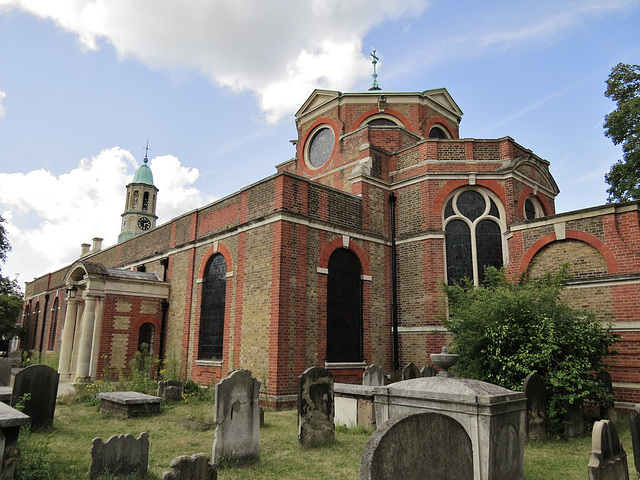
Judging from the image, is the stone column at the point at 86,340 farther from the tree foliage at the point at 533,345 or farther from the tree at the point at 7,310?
the tree at the point at 7,310

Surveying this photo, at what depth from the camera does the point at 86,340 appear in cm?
1567

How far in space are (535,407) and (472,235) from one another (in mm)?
7607

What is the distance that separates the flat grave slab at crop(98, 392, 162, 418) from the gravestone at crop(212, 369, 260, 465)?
4.63 m

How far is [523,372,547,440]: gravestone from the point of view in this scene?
824 cm

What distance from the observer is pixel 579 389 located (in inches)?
348

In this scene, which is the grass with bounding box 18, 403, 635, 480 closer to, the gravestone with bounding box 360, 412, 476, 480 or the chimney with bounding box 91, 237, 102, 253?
the gravestone with bounding box 360, 412, 476, 480

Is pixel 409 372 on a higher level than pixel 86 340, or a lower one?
lower

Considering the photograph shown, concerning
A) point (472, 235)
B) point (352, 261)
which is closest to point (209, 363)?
point (352, 261)

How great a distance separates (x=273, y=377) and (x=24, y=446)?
5887mm

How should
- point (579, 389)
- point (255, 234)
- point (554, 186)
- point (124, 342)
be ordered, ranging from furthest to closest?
1. point (554, 186)
2. point (124, 342)
3. point (255, 234)
4. point (579, 389)

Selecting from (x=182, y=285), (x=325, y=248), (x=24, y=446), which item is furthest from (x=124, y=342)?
(x=24, y=446)

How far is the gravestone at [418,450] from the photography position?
332cm

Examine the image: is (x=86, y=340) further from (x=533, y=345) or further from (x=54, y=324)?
(x=54, y=324)

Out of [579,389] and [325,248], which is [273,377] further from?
[579,389]
